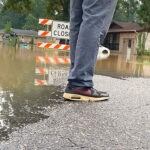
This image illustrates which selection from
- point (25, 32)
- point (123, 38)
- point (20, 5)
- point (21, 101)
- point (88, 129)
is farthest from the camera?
point (25, 32)

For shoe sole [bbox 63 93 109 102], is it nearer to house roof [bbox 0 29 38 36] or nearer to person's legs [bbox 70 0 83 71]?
person's legs [bbox 70 0 83 71]

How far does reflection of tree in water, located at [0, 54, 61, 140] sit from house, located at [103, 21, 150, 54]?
A: 31.4 m

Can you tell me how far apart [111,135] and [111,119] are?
341 millimetres

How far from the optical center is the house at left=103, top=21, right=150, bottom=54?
→ 3416cm

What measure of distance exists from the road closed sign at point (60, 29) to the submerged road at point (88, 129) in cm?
749

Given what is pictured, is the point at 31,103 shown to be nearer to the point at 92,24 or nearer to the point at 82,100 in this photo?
the point at 82,100

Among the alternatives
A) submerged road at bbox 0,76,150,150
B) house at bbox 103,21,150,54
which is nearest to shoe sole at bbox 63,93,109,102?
submerged road at bbox 0,76,150,150

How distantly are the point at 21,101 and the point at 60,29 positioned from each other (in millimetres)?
7743

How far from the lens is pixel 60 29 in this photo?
9.77 metres

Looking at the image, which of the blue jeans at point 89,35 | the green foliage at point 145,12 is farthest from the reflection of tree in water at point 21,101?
the green foliage at point 145,12

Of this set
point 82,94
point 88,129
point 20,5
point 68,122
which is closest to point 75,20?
point 82,94

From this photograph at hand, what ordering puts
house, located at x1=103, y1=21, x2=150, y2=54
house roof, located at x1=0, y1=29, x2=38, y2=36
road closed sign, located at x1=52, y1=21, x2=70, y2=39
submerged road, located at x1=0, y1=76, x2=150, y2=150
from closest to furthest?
submerged road, located at x1=0, y1=76, x2=150, y2=150 → road closed sign, located at x1=52, y1=21, x2=70, y2=39 → house, located at x1=103, y1=21, x2=150, y2=54 → house roof, located at x1=0, y1=29, x2=38, y2=36

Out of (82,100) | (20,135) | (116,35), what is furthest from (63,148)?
(116,35)

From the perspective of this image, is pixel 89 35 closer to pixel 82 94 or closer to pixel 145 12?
pixel 82 94
